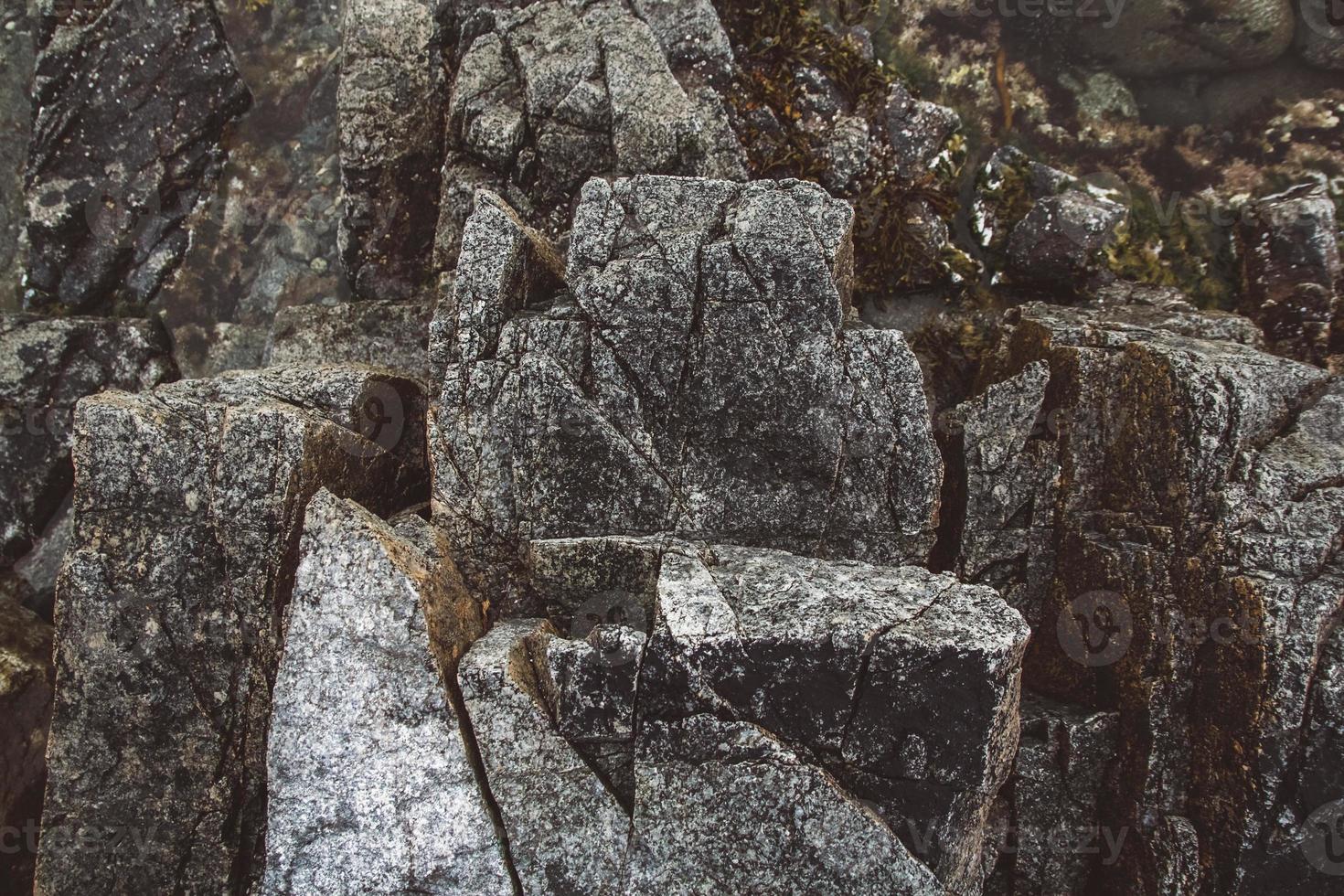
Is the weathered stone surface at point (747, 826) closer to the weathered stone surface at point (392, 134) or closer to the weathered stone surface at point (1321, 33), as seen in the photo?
the weathered stone surface at point (392, 134)

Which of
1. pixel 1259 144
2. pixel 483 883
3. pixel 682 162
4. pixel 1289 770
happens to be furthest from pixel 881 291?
pixel 483 883

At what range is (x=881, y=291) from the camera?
927cm

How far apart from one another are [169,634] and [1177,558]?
830 cm

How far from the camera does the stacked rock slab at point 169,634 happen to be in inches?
276

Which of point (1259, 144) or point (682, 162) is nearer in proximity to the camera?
point (682, 162)

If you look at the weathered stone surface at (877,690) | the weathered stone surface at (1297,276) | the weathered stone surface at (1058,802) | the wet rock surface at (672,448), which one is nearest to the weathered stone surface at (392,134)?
the wet rock surface at (672,448)

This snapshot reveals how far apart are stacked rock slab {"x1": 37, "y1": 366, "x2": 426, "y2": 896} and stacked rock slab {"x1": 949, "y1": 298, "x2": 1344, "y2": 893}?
612cm

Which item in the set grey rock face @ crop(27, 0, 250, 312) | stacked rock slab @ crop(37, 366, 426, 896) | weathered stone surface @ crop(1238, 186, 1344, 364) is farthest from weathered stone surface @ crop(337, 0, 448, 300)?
weathered stone surface @ crop(1238, 186, 1344, 364)

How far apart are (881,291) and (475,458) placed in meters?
4.74

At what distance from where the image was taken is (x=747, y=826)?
20.0 ft

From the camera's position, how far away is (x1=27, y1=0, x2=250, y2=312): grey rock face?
1016cm

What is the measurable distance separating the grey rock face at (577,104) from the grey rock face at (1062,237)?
A: 322cm

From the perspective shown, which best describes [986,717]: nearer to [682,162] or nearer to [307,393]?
[682,162]

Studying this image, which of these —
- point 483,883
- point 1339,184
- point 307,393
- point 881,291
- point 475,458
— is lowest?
point 483,883
